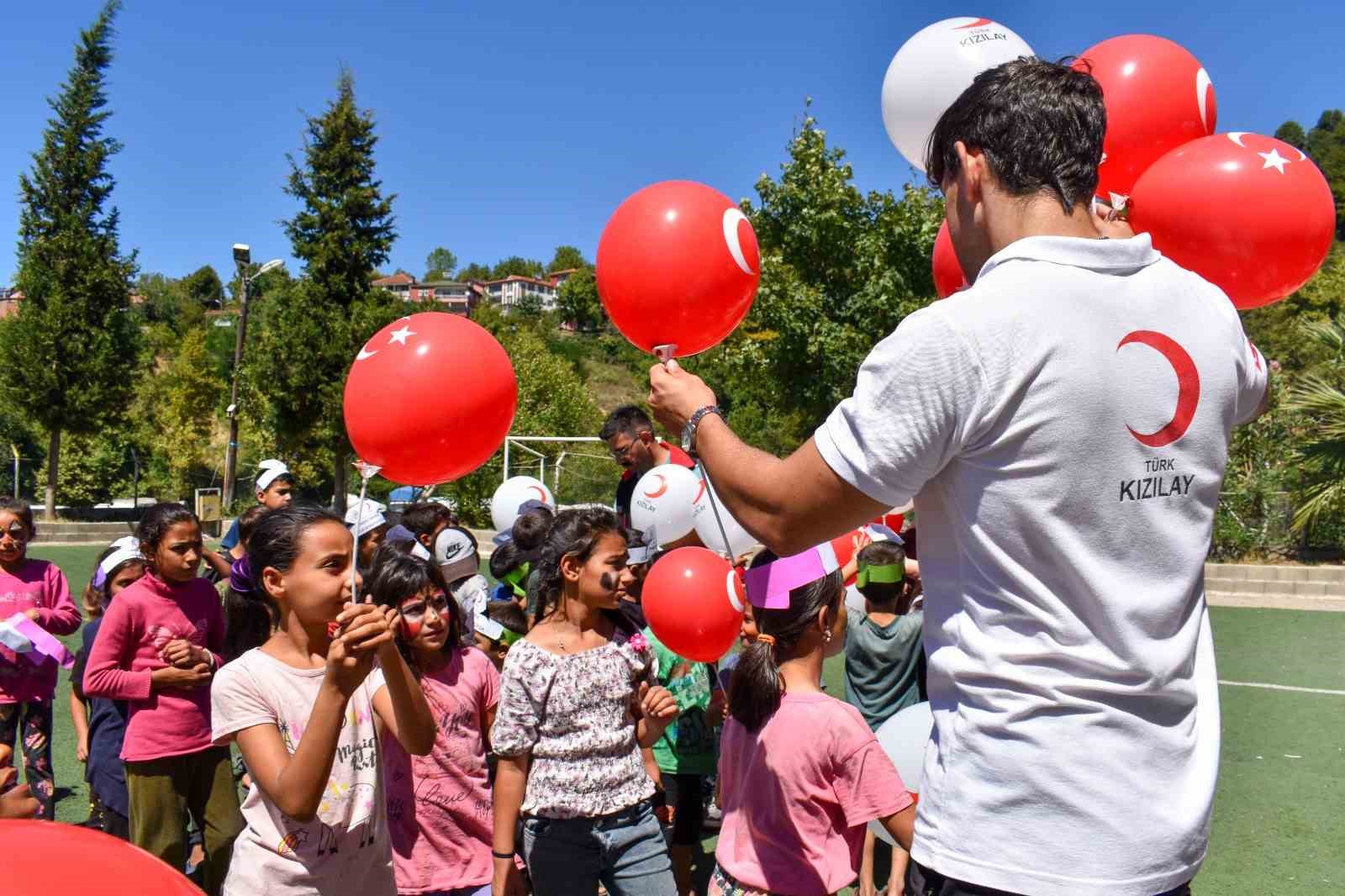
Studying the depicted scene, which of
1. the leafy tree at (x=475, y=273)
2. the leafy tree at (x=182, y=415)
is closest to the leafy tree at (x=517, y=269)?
the leafy tree at (x=475, y=273)

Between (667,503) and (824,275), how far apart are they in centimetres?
1787

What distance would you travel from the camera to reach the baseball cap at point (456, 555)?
5.88 meters

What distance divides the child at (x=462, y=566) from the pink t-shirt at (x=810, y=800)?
2788 millimetres

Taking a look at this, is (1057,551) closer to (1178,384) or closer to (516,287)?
(1178,384)

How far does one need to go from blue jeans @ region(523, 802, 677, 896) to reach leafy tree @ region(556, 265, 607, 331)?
71.2 meters

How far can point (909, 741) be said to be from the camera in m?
3.69

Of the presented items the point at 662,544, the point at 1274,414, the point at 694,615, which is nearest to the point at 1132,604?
the point at 694,615

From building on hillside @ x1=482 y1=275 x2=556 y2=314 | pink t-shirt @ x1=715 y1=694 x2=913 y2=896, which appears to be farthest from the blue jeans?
building on hillside @ x1=482 y1=275 x2=556 y2=314

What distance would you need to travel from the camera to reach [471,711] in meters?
3.93

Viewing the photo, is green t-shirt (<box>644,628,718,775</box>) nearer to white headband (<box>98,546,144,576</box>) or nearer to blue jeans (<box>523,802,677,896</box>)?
blue jeans (<box>523,802,677,896</box>)

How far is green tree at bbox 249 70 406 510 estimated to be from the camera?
30.7 metres

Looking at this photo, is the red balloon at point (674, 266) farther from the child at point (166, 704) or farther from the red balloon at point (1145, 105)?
the child at point (166, 704)

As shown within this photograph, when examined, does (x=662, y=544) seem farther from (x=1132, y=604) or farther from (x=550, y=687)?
(x=1132, y=604)

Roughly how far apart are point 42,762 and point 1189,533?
593 cm
